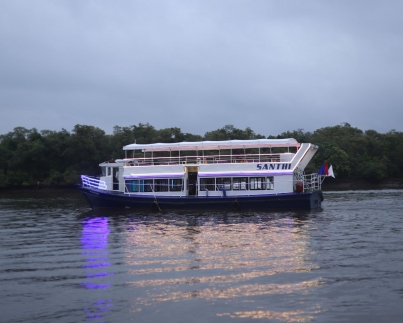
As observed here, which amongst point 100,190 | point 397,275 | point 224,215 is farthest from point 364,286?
point 100,190

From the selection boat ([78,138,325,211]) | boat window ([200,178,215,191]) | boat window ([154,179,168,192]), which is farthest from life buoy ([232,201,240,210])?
boat window ([154,179,168,192])

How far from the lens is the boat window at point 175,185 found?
4141 cm

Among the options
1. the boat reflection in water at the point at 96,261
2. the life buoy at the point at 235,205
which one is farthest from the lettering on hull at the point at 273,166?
the boat reflection in water at the point at 96,261

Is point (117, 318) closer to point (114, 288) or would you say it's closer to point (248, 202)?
point (114, 288)

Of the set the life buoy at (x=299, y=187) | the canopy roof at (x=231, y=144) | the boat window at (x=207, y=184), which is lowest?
the life buoy at (x=299, y=187)

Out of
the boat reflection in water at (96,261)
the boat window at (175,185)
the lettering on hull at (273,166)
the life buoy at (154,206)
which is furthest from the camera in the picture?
the boat window at (175,185)

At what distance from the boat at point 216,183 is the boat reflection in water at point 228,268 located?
942 cm

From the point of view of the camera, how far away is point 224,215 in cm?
3619

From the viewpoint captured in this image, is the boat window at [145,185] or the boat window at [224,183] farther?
the boat window at [145,185]

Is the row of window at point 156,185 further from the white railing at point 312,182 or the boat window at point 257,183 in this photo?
the white railing at point 312,182

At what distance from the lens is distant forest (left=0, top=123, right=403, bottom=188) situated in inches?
3327

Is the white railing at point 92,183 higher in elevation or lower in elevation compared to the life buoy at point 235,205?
higher

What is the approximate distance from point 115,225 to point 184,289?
17.0 meters

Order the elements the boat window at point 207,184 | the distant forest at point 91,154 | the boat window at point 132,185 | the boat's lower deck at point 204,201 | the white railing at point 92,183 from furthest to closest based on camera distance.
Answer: the distant forest at point 91,154
the white railing at point 92,183
the boat window at point 132,185
the boat window at point 207,184
the boat's lower deck at point 204,201
